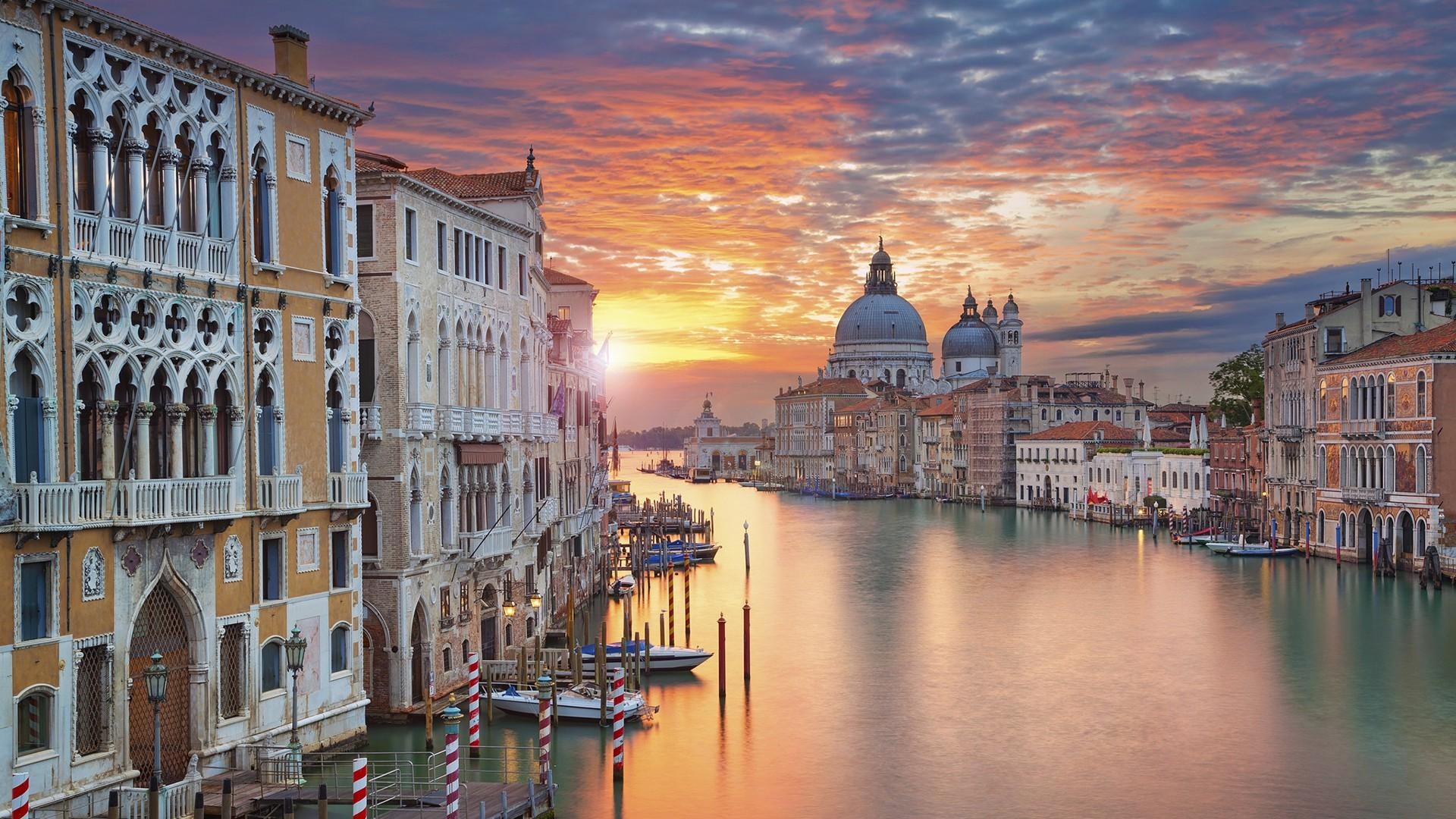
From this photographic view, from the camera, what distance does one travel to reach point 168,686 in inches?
494

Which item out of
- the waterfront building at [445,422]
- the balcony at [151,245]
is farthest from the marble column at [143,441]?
the waterfront building at [445,422]

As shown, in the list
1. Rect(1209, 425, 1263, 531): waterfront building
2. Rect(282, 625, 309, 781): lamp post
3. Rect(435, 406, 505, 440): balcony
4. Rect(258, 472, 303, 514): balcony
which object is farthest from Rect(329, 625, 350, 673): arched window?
Rect(1209, 425, 1263, 531): waterfront building

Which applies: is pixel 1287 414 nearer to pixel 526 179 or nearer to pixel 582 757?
pixel 526 179

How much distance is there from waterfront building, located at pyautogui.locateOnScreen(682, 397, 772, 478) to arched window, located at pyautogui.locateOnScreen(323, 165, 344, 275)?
114 meters

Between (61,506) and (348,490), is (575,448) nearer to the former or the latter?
(348,490)

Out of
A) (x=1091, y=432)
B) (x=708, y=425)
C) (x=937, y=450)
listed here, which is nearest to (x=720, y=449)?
(x=708, y=425)

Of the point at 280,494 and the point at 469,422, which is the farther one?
the point at 469,422

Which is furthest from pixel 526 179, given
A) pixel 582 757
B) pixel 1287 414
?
pixel 1287 414

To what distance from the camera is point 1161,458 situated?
180 ft

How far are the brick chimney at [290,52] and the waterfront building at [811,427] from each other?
84.5m

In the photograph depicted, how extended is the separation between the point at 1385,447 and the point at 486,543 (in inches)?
970

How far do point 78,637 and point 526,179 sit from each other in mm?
12113

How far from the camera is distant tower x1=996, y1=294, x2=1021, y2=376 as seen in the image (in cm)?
10494

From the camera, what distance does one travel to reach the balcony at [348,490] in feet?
48.2
